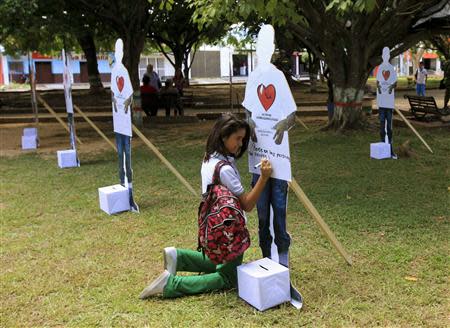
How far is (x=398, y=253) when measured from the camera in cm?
451

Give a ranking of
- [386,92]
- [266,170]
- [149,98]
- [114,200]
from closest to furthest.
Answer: [266,170] → [114,200] → [386,92] → [149,98]

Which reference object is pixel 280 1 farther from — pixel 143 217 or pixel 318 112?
pixel 318 112

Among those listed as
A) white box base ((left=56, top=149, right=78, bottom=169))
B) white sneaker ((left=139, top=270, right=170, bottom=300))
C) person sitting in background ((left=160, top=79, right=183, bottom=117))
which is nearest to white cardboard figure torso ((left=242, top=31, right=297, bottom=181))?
white sneaker ((left=139, top=270, right=170, bottom=300))

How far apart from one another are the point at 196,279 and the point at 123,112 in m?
3.04

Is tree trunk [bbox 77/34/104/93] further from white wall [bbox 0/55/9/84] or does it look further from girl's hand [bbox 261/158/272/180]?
white wall [bbox 0/55/9/84]

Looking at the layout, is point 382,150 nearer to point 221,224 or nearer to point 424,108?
point 424,108

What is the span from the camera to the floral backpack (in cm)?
343

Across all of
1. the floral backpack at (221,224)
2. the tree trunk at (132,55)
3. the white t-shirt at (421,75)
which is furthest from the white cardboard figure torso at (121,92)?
the white t-shirt at (421,75)

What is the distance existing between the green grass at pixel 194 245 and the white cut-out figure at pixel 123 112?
1.59ft

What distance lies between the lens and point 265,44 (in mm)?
3621

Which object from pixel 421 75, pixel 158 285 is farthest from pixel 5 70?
pixel 158 285

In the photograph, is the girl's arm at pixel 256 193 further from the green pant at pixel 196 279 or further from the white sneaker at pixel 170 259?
the white sneaker at pixel 170 259

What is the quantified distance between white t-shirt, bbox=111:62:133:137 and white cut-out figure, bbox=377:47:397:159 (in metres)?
4.60

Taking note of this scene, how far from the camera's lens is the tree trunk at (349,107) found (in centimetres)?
1159
